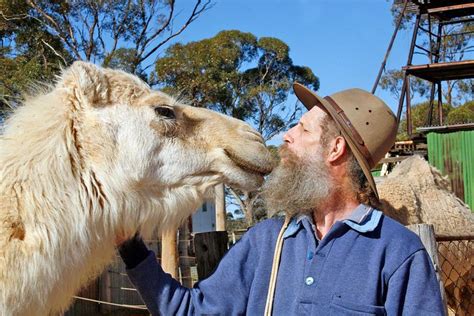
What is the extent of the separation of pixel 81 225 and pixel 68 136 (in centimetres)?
39

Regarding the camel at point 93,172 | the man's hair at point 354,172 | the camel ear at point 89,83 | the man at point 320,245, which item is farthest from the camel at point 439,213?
the camel ear at point 89,83

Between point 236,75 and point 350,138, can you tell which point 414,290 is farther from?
point 236,75

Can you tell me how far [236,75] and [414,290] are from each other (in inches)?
982

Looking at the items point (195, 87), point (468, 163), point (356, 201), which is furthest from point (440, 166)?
point (356, 201)

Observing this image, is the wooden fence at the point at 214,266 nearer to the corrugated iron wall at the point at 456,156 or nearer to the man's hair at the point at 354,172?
the man's hair at the point at 354,172

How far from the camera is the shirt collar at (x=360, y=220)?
2547 millimetres

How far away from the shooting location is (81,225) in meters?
2.47

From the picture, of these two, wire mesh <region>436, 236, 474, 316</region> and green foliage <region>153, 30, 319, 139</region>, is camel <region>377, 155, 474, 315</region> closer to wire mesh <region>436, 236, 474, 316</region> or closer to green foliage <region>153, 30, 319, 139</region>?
wire mesh <region>436, 236, 474, 316</region>

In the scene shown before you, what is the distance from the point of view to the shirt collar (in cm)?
255

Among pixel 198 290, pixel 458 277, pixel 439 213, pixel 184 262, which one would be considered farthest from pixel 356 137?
pixel 184 262

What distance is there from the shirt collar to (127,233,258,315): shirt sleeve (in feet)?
0.78

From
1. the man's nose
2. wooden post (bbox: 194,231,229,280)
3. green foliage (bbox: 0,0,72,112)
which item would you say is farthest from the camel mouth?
green foliage (bbox: 0,0,72,112)

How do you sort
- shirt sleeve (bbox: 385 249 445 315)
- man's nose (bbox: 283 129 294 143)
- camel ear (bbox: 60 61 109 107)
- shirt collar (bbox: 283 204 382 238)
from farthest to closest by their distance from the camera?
man's nose (bbox: 283 129 294 143) < camel ear (bbox: 60 61 109 107) < shirt collar (bbox: 283 204 382 238) < shirt sleeve (bbox: 385 249 445 315)

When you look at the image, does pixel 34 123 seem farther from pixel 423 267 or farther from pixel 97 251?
pixel 423 267
